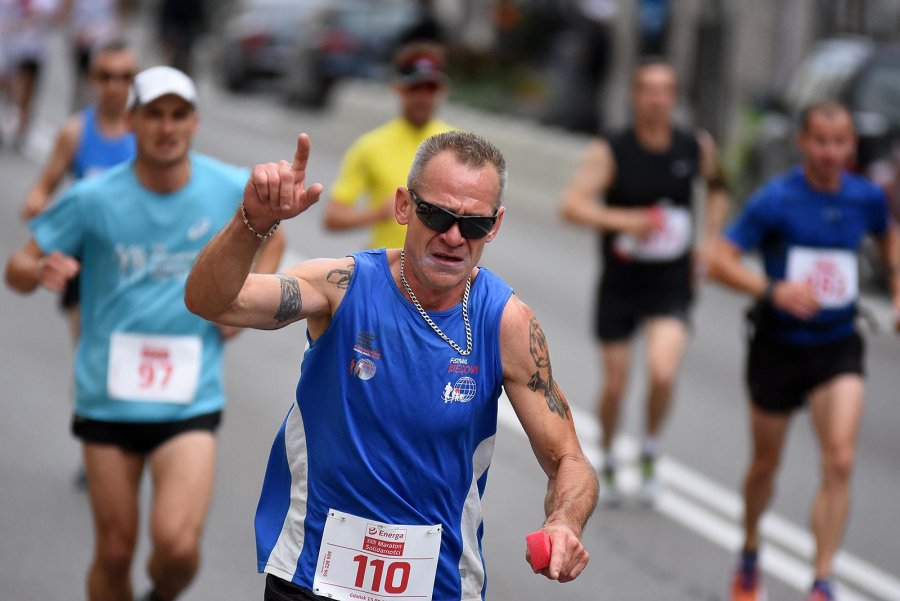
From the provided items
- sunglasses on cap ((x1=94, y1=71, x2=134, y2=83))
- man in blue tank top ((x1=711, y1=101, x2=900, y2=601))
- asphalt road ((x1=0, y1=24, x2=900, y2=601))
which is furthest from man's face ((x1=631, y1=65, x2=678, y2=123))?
sunglasses on cap ((x1=94, y1=71, x2=134, y2=83))

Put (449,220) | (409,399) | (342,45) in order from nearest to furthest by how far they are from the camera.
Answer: (449,220) < (409,399) < (342,45)

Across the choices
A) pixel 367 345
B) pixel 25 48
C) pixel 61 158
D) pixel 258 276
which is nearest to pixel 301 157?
pixel 258 276

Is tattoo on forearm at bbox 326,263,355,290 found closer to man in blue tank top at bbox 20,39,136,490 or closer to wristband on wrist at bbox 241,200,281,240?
wristband on wrist at bbox 241,200,281,240

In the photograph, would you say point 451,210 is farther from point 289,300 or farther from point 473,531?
point 473,531

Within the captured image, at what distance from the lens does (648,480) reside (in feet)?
28.3

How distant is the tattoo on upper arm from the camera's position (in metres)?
4.32

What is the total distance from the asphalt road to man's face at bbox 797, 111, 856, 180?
191cm

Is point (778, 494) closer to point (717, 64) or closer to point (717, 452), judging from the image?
point (717, 452)

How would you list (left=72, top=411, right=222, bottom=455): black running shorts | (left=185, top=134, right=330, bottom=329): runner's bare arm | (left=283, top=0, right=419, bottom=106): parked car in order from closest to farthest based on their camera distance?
1. (left=185, top=134, right=330, bottom=329): runner's bare arm
2. (left=72, top=411, right=222, bottom=455): black running shorts
3. (left=283, top=0, right=419, bottom=106): parked car

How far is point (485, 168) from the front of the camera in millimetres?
4164

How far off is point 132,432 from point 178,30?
2118 cm

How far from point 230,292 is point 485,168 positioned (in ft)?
2.39

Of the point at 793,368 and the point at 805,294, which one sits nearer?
the point at 805,294

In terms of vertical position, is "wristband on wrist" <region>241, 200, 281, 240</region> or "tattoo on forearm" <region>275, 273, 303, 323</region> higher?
"wristband on wrist" <region>241, 200, 281, 240</region>
